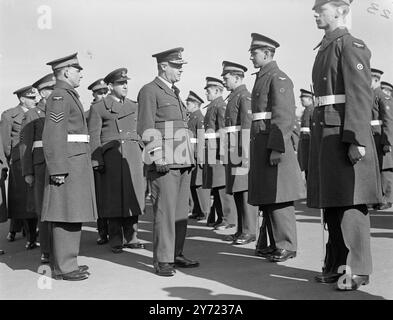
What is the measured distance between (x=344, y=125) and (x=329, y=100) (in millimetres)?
305

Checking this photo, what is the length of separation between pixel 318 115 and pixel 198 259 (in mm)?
2342

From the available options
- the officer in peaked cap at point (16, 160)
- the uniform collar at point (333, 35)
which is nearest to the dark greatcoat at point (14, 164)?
the officer in peaked cap at point (16, 160)

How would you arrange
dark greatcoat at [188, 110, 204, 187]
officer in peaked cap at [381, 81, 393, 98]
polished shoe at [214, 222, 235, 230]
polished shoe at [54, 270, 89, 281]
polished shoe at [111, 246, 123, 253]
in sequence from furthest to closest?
officer in peaked cap at [381, 81, 393, 98] < dark greatcoat at [188, 110, 204, 187] < polished shoe at [214, 222, 235, 230] < polished shoe at [111, 246, 123, 253] < polished shoe at [54, 270, 89, 281]

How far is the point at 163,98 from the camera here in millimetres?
5219

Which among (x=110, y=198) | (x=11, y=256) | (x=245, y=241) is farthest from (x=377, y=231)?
(x=11, y=256)

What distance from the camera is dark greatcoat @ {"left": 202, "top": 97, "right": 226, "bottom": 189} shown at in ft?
27.6

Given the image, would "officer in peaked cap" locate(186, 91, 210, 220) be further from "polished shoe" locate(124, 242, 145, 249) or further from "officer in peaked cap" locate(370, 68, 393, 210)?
"officer in peaked cap" locate(370, 68, 393, 210)

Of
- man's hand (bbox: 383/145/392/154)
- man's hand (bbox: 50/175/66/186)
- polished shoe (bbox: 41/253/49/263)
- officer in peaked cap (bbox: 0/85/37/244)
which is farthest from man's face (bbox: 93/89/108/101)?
man's hand (bbox: 383/145/392/154)

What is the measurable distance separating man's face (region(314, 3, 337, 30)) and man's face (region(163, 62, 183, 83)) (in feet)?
5.36

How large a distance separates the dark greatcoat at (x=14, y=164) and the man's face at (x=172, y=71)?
3299 mm

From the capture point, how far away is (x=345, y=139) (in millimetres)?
4039

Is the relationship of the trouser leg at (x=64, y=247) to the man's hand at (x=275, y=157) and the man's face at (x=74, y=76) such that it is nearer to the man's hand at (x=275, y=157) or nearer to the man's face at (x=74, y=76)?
the man's face at (x=74, y=76)

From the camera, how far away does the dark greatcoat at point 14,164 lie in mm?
7593
